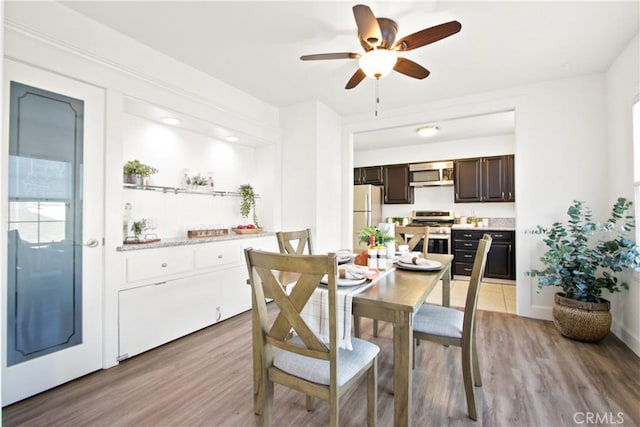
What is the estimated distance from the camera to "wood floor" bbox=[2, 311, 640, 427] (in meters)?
1.66

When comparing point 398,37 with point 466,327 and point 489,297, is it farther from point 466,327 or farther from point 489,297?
point 489,297

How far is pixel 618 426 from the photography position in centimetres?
160

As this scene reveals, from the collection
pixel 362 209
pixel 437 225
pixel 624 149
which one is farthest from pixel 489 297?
pixel 362 209

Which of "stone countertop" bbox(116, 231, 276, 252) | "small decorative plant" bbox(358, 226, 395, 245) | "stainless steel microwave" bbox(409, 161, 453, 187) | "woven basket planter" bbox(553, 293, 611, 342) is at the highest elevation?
"stainless steel microwave" bbox(409, 161, 453, 187)

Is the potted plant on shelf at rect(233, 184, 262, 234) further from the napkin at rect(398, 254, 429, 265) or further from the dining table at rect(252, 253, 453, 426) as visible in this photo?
the dining table at rect(252, 253, 453, 426)

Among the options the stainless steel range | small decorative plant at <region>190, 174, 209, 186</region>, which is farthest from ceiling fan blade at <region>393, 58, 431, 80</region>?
the stainless steel range

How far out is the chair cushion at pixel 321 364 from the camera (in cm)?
128

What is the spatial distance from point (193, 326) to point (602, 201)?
4181 mm

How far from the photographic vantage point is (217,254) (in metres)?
3.05

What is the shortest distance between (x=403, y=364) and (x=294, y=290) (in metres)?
0.61

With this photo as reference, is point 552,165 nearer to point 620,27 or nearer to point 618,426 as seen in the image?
point 620,27

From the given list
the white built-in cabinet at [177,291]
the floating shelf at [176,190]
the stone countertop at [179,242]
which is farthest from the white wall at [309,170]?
the white built-in cabinet at [177,291]

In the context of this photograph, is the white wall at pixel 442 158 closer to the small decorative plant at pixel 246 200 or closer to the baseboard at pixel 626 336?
the baseboard at pixel 626 336
